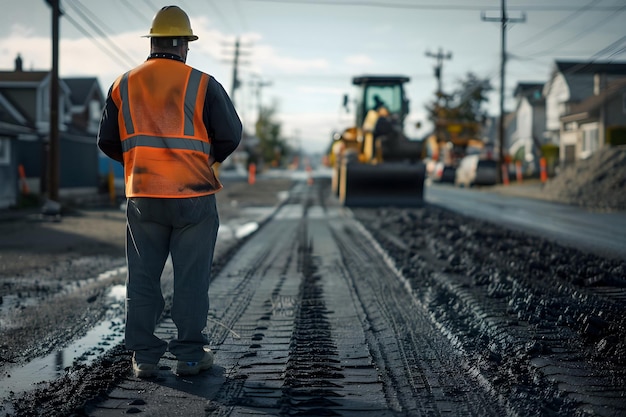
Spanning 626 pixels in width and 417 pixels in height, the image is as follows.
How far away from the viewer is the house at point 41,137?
105 feet

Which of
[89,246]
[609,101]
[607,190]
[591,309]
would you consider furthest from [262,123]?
[591,309]

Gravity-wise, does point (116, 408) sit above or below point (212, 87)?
below

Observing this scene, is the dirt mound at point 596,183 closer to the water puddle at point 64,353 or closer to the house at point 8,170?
the water puddle at point 64,353

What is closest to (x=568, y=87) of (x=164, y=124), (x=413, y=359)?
(x=413, y=359)

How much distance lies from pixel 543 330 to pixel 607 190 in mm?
21401

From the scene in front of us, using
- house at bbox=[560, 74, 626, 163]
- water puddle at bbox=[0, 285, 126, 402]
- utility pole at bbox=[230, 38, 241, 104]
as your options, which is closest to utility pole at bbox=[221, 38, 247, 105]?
utility pole at bbox=[230, 38, 241, 104]

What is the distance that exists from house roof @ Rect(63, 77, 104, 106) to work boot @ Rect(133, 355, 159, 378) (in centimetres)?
4385

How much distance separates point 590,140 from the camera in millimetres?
45031

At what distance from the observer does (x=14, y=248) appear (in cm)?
1173

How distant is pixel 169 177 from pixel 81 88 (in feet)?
150

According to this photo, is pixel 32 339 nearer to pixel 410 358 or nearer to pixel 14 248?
pixel 410 358

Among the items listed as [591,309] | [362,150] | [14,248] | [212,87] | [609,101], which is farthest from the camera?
[609,101]

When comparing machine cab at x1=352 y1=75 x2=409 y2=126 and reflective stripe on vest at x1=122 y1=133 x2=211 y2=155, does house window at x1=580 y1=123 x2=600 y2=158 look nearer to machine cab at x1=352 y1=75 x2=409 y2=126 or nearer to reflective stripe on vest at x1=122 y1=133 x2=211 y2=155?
machine cab at x1=352 y1=75 x2=409 y2=126

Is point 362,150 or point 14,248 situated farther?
point 362,150
